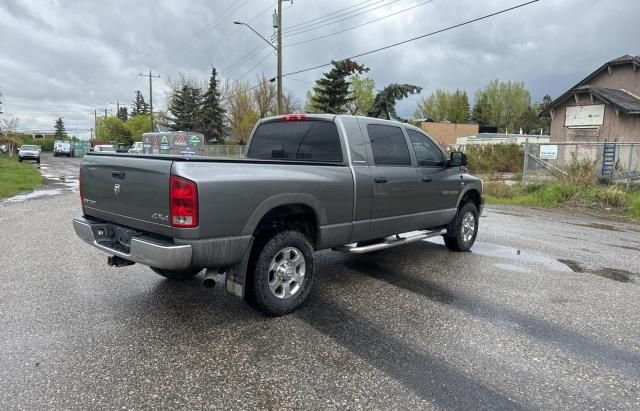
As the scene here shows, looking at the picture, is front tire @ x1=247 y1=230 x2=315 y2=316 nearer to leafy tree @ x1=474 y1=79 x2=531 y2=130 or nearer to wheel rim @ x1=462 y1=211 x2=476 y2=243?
wheel rim @ x1=462 y1=211 x2=476 y2=243

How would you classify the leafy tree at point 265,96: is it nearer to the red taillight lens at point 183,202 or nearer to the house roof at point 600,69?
the house roof at point 600,69

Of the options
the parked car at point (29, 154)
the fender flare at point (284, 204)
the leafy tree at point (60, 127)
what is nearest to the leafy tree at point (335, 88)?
the parked car at point (29, 154)

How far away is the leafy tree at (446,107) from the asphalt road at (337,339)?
69.3 meters

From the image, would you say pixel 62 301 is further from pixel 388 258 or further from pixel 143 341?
pixel 388 258

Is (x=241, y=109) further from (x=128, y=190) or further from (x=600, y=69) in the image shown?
(x=128, y=190)

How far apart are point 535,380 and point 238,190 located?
2.63m

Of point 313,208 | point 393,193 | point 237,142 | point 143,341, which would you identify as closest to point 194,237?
point 143,341

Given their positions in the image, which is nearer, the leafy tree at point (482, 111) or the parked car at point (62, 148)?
the parked car at point (62, 148)

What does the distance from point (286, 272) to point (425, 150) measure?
116 inches

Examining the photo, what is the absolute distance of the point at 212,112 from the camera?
55.4 m

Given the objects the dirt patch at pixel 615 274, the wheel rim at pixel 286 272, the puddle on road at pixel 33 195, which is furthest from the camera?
the puddle on road at pixel 33 195

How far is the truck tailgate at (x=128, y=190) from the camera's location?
3.60 m

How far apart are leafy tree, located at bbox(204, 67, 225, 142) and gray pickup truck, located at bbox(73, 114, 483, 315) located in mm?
51848

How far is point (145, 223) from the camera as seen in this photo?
3.78 metres
